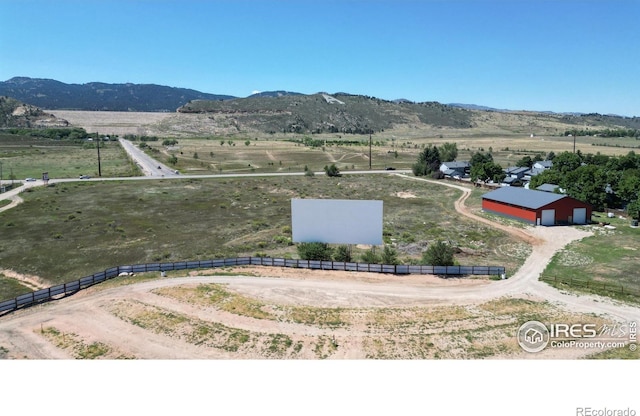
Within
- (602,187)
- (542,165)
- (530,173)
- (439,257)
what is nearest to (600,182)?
Result: (602,187)

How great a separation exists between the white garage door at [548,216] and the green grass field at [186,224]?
7.81 m

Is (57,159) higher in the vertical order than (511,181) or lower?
higher

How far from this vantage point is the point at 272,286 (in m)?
32.2

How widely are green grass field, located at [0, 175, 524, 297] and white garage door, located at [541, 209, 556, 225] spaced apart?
781 centimetres

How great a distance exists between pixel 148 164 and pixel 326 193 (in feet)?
206

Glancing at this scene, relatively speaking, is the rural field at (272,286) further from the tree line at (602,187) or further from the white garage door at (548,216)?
the tree line at (602,187)

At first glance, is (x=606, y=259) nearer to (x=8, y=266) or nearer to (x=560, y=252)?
(x=560, y=252)

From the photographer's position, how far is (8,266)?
127 feet

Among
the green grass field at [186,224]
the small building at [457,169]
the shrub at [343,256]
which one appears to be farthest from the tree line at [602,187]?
the shrub at [343,256]

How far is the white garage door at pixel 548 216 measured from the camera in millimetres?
53875

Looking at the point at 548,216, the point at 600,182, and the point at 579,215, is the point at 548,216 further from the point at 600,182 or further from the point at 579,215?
the point at 600,182
